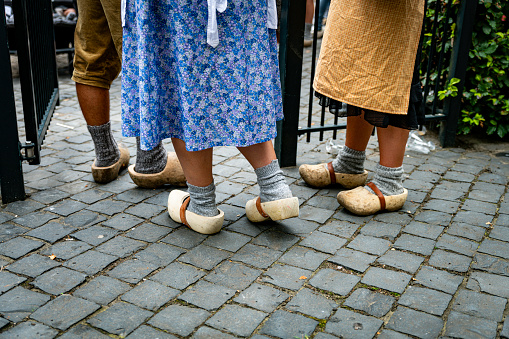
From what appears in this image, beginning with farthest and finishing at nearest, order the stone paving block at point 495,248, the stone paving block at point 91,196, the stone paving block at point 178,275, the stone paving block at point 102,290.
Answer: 1. the stone paving block at point 91,196
2. the stone paving block at point 495,248
3. the stone paving block at point 178,275
4. the stone paving block at point 102,290

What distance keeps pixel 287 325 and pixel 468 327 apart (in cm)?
66

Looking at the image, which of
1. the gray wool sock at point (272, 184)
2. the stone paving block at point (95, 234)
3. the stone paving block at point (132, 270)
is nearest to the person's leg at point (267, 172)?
the gray wool sock at point (272, 184)

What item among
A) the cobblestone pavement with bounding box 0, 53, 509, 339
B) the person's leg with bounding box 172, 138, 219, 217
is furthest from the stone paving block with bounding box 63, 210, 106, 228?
the person's leg with bounding box 172, 138, 219, 217

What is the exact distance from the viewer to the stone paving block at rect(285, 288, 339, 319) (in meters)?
1.90

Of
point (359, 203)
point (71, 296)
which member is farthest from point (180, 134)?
point (359, 203)

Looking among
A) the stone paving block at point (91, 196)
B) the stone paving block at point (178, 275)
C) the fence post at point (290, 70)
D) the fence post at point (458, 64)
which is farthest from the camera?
the fence post at point (458, 64)

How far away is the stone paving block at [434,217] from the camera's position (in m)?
2.68

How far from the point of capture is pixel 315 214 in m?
2.75

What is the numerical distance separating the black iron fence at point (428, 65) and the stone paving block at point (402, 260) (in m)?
1.25

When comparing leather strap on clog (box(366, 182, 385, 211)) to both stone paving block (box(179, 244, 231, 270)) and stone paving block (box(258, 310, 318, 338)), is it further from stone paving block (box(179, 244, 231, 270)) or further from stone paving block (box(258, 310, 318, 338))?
Result: stone paving block (box(258, 310, 318, 338))

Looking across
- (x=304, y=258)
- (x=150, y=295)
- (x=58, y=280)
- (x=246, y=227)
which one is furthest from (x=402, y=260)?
Result: (x=58, y=280)

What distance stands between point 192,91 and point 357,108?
95cm

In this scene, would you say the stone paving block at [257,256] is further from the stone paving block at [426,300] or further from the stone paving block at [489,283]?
the stone paving block at [489,283]

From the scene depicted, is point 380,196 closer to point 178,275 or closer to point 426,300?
point 426,300
